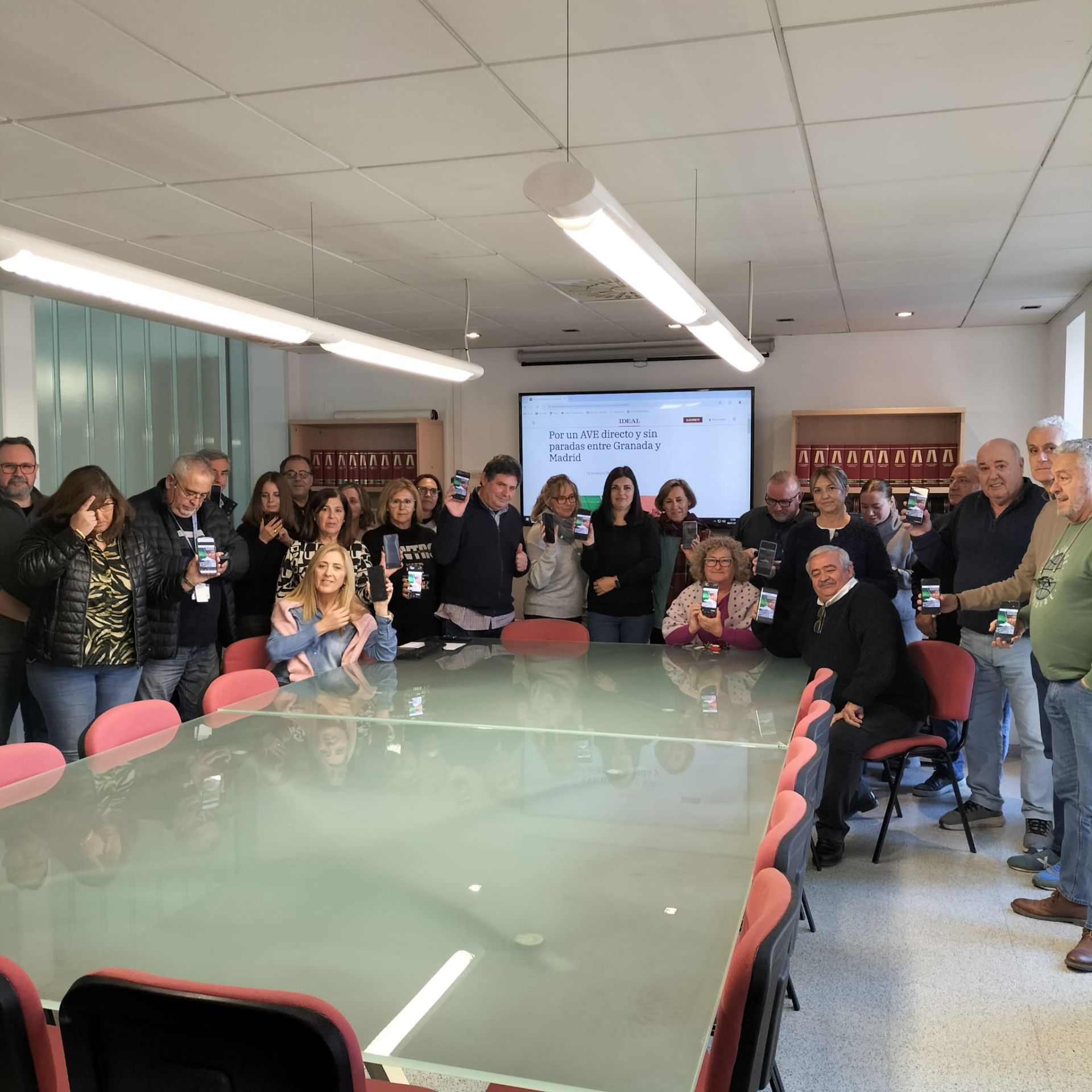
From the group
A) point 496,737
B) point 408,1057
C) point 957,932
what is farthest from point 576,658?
point 408,1057

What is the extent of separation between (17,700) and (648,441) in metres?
5.37

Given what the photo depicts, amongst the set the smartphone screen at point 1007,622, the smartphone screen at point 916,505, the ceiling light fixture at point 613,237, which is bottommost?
the smartphone screen at point 1007,622

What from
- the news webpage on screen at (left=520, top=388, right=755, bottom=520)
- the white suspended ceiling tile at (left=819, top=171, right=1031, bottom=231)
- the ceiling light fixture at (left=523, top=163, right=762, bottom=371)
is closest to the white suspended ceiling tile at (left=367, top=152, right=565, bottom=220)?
the ceiling light fixture at (left=523, top=163, right=762, bottom=371)

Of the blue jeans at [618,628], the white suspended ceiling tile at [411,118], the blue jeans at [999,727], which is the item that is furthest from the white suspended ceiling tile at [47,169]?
the blue jeans at [999,727]

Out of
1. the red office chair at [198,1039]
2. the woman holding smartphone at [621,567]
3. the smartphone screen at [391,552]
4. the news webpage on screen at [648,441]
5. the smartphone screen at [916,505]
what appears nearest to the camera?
the red office chair at [198,1039]

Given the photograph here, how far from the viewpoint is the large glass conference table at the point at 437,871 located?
4.51ft

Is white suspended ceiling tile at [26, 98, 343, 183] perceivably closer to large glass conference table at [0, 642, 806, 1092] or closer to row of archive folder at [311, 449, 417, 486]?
large glass conference table at [0, 642, 806, 1092]

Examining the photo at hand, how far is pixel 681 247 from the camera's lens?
15.9ft

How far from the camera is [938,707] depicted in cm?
404

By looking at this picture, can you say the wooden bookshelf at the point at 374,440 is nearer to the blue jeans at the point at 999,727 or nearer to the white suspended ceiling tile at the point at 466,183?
the white suspended ceiling tile at the point at 466,183

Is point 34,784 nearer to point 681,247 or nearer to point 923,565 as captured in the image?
point 681,247

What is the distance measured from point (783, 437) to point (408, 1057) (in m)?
7.24

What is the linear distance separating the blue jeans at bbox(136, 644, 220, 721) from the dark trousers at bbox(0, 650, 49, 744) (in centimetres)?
45

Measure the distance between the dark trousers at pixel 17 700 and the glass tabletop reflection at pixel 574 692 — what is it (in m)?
1.22
